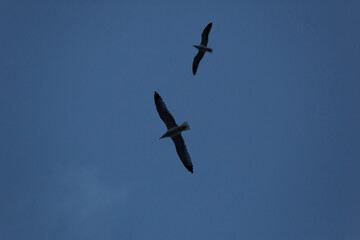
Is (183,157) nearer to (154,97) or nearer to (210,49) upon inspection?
(154,97)

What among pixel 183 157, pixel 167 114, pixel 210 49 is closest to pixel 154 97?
pixel 167 114

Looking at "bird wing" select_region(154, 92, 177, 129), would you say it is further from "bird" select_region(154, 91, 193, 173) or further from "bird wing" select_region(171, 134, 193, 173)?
"bird wing" select_region(171, 134, 193, 173)

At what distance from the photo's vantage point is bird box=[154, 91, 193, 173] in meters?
26.3

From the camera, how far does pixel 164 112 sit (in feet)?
88.8

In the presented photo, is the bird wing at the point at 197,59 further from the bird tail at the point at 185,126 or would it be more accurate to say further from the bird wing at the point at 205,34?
the bird tail at the point at 185,126

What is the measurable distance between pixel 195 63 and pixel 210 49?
347 cm

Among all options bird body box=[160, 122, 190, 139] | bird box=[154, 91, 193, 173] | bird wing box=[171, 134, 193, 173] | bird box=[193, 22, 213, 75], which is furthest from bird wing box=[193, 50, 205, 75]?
bird body box=[160, 122, 190, 139]

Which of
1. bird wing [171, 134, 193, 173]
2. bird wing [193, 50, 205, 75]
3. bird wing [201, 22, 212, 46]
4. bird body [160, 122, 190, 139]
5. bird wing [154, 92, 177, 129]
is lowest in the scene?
bird wing [171, 134, 193, 173]

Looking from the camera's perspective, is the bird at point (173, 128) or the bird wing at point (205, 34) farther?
the bird wing at point (205, 34)

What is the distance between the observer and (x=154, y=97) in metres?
27.4

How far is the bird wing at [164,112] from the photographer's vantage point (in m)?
26.9

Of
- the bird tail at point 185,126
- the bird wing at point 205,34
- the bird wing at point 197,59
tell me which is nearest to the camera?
the bird tail at point 185,126

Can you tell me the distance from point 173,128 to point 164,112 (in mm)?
1518

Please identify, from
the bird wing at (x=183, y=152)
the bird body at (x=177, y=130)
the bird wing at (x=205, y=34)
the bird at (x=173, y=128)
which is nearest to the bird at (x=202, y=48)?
the bird wing at (x=205, y=34)
